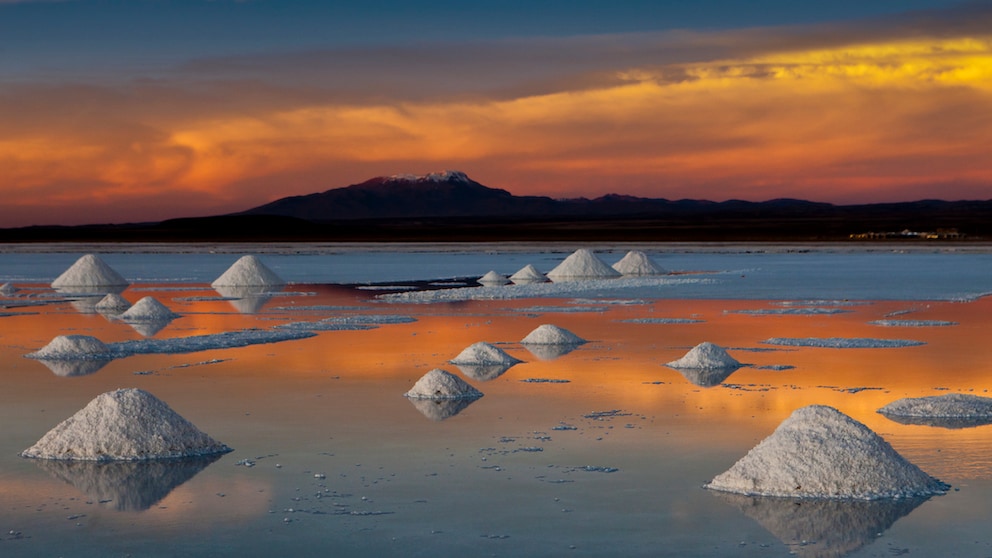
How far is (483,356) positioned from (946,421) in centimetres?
446

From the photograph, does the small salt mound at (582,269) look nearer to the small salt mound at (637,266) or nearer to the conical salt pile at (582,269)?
the conical salt pile at (582,269)

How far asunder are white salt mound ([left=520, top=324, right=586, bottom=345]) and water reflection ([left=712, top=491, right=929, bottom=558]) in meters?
6.84

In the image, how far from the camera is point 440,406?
28.7ft

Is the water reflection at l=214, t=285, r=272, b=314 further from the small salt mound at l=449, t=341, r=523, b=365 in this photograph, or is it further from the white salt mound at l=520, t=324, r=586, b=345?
the small salt mound at l=449, t=341, r=523, b=365

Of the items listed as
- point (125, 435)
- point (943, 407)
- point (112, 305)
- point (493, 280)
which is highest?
point (125, 435)

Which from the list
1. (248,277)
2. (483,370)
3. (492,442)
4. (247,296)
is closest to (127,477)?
(492,442)

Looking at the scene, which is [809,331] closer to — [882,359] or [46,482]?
[882,359]

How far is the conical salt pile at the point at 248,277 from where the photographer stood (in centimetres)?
2534

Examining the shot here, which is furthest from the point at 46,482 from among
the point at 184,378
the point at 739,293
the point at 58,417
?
the point at 739,293

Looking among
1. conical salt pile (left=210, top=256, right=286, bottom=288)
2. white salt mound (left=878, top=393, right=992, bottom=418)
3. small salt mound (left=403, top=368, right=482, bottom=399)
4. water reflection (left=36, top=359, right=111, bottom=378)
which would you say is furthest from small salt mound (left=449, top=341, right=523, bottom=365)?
conical salt pile (left=210, top=256, right=286, bottom=288)

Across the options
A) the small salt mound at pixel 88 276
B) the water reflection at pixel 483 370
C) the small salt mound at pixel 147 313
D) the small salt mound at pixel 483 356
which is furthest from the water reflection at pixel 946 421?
the small salt mound at pixel 88 276

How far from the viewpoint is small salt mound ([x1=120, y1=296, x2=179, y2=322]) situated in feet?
54.9

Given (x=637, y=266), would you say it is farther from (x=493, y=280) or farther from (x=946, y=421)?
(x=946, y=421)

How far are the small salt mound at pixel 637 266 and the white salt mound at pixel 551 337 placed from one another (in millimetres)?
17479
